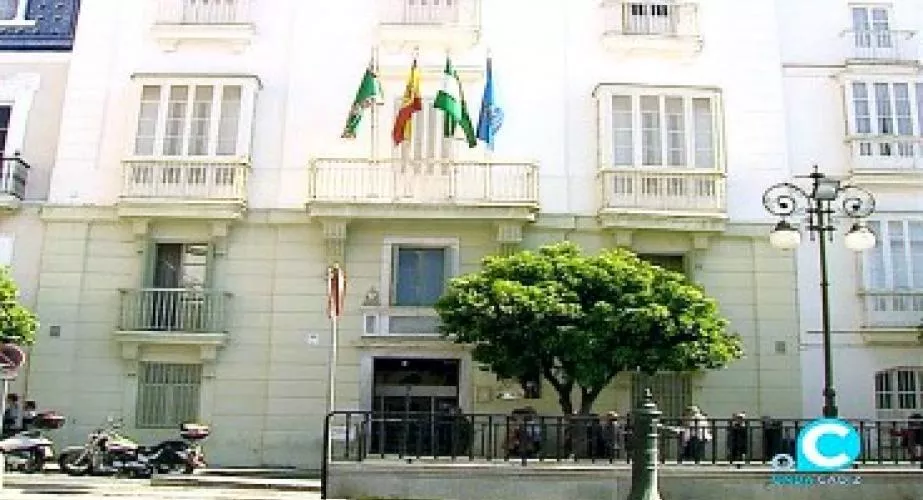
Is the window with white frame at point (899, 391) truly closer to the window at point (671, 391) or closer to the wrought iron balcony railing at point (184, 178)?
the window at point (671, 391)

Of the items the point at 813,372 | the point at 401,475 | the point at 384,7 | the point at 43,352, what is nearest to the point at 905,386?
the point at 813,372

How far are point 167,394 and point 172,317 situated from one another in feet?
5.60

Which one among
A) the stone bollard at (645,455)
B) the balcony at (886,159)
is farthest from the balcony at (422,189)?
the stone bollard at (645,455)

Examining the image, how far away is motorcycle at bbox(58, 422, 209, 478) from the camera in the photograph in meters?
18.0

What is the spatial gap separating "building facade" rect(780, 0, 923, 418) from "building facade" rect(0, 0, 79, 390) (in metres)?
17.4

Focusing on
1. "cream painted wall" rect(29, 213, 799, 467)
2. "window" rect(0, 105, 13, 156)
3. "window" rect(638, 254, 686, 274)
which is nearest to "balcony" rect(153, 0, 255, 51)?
"window" rect(0, 105, 13, 156)

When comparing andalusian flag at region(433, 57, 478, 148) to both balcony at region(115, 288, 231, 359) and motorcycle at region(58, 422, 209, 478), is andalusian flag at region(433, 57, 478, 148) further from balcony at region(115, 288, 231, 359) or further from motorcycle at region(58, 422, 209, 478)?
motorcycle at region(58, 422, 209, 478)

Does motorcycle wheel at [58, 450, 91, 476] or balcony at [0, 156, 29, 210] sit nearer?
motorcycle wheel at [58, 450, 91, 476]

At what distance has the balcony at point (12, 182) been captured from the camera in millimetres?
21469

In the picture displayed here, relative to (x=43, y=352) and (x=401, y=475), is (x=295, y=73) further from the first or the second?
(x=401, y=475)

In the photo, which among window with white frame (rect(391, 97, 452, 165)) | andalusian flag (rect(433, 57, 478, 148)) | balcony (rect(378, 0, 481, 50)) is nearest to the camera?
andalusian flag (rect(433, 57, 478, 148))

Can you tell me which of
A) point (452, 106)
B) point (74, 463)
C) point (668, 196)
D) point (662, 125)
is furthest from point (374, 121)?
point (74, 463)

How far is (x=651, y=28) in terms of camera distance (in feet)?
74.6

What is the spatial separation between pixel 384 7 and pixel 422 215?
548 centimetres
